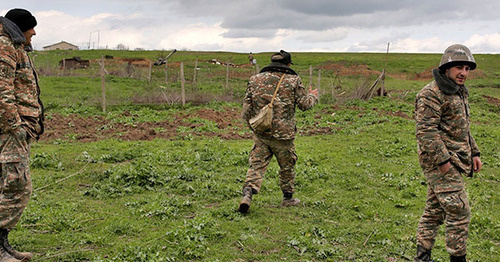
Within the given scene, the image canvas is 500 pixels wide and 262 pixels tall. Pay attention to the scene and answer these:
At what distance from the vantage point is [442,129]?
4535 mm

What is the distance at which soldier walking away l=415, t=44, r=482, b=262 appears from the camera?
4.41 meters

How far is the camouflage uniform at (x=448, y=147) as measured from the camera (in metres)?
4.41

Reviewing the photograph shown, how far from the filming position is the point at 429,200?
4.74 meters

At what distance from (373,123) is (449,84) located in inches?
468

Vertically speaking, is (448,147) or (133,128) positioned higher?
(448,147)

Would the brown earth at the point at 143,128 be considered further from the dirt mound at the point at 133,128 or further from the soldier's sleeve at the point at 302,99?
the soldier's sleeve at the point at 302,99

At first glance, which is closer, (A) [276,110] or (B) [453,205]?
(B) [453,205]

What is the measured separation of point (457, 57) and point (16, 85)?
4.60 meters

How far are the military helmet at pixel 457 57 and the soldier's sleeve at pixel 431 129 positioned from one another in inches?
13.8

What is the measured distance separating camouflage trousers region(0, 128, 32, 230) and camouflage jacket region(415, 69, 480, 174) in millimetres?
4170

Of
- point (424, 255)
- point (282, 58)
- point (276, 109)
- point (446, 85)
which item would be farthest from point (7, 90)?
point (424, 255)

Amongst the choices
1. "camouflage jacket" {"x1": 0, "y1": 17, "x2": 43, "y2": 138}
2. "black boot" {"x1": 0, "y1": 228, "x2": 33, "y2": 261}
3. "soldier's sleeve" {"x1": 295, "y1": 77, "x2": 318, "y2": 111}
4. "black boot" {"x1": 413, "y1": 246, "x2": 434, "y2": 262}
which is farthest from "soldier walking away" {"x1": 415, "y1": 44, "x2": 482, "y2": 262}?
"black boot" {"x1": 0, "y1": 228, "x2": 33, "y2": 261}

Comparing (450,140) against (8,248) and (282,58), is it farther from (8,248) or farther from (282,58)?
(8,248)

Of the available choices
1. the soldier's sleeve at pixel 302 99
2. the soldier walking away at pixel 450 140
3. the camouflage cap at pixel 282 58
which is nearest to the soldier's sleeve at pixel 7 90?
the camouflage cap at pixel 282 58
